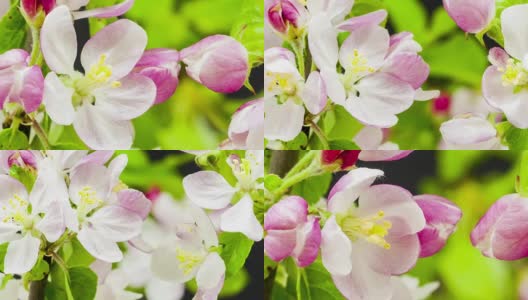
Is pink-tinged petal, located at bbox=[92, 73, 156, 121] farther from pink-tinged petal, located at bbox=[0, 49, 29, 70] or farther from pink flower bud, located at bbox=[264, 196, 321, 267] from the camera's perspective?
pink flower bud, located at bbox=[264, 196, 321, 267]

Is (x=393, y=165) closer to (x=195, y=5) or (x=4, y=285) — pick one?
(x=195, y=5)

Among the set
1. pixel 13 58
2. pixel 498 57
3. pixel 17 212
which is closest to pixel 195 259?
pixel 17 212

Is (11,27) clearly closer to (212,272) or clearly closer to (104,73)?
(104,73)

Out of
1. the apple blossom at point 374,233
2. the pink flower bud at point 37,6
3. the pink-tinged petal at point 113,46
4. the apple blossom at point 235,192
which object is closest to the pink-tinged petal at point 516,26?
the apple blossom at point 374,233

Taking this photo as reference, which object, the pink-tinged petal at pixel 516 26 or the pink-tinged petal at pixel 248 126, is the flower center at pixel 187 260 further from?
the pink-tinged petal at pixel 516 26

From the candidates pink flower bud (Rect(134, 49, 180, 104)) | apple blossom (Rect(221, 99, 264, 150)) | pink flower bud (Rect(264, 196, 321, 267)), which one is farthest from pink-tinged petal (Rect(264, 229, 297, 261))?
pink flower bud (Rect(134, 49, 180, 104))

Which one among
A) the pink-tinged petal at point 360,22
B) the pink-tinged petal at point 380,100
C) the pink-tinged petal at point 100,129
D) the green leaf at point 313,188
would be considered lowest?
the green leaf at point 313,188
